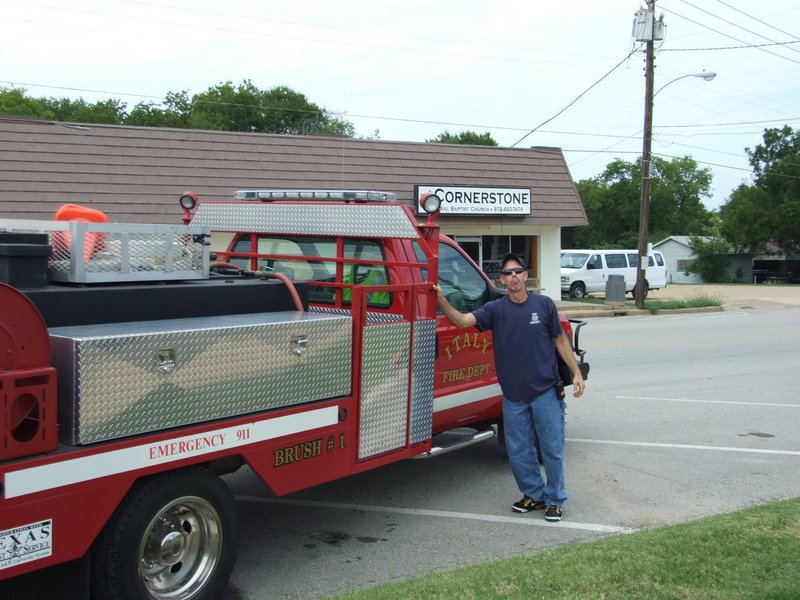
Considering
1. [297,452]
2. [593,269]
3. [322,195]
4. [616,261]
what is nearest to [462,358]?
[322,195]

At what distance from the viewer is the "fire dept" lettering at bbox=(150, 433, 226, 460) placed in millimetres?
3762

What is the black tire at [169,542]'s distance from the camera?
12.0 ft

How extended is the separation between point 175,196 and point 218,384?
15.5 m

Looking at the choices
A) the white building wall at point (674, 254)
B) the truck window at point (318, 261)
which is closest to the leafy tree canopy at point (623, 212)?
the white building wall at point (674, 254)

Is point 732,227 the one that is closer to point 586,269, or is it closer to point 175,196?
point 586,269

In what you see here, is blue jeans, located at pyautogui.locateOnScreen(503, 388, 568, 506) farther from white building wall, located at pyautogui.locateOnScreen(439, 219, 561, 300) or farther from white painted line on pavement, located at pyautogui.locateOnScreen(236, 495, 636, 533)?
white building wall, located at pyautogui.locateOnScreen(439, 219, 561, 300)

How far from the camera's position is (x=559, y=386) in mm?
5805

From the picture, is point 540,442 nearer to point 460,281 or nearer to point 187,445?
point 460,281

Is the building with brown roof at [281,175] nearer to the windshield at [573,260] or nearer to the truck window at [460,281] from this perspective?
the windshield at [573,260]

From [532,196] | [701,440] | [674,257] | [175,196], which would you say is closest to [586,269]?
[532,196]

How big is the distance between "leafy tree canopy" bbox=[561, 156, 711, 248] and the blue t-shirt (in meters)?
68.3

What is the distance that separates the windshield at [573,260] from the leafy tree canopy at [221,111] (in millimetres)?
35420

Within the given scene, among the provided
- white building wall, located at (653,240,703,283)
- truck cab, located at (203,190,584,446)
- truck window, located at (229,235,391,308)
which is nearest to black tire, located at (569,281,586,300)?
truck cab, located at (203,190,584,446)

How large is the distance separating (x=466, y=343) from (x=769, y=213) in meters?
57.5
